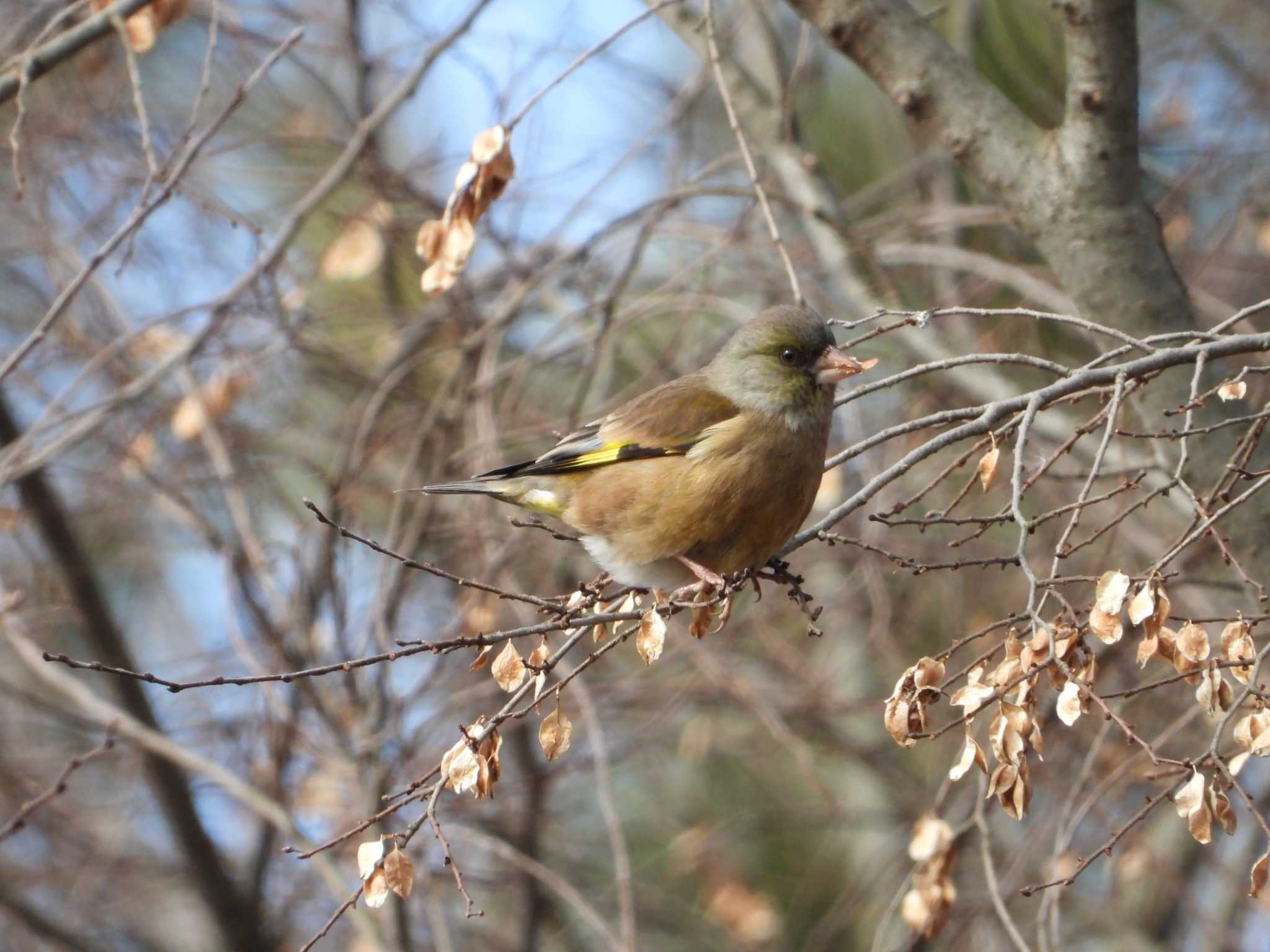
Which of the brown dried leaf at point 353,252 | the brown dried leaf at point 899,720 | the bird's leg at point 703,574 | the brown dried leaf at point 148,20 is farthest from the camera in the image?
the brown dried leaf at point 353,252

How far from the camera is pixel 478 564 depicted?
616 centimetres

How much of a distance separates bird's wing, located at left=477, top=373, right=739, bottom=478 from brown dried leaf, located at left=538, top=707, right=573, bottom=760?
1413mm

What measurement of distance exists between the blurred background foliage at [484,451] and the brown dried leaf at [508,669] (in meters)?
1.45

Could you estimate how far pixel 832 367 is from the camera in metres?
4.44

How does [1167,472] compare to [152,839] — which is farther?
[152,839]

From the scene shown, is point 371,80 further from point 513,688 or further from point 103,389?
point 513,688

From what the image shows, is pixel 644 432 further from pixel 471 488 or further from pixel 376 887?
pixel 376 887

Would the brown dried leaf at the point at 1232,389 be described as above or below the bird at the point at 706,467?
below

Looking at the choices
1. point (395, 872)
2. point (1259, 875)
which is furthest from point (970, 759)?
point (395, 872)

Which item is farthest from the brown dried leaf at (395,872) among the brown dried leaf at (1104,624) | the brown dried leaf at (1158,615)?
the brown dried leaf at (1158,615)

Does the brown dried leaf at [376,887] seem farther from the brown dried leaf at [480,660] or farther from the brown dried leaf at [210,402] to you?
the brown dried leaf at [210,402]

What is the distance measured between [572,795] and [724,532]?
554 cm

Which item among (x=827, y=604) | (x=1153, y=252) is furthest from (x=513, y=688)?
(x=827, y=604)

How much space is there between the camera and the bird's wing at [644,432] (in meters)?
4.55
